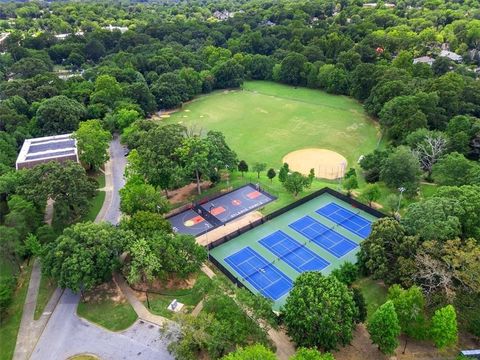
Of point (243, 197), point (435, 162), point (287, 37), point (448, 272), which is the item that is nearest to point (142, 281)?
point (243, 197)

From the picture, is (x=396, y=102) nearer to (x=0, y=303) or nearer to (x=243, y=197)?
(x=243, y=197)

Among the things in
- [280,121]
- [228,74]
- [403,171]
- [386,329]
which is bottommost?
[280,121]

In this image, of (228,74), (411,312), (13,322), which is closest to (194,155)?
(13,322)

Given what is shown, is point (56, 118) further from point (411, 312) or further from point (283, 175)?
point (411, 312)

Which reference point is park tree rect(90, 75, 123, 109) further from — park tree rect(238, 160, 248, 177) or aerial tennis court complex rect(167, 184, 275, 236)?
aerial tennis court complex rect(167, 184, 275, 236)

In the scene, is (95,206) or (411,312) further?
(95,206)
